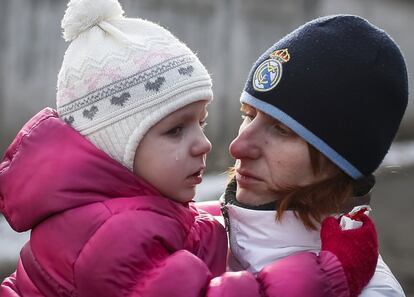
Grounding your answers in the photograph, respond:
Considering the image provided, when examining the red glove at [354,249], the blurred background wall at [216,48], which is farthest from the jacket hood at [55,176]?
the blurred background wall at [216,48]

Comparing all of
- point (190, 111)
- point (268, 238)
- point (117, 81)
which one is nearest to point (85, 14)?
point (117, 81)

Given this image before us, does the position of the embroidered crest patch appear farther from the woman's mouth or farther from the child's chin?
the child's chin

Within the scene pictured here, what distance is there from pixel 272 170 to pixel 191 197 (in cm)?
25

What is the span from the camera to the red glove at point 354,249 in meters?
1.93

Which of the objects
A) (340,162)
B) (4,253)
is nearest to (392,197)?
(4,253)

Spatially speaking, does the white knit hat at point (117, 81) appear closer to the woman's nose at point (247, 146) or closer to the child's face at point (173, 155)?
the child's face at point (173, 155)

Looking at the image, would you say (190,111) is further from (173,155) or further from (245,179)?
(245,179)

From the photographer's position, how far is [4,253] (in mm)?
5094

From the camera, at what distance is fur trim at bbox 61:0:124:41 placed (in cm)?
208

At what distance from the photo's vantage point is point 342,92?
2061mm

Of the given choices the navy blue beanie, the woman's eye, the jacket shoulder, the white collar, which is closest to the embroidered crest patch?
the navy blue beanie

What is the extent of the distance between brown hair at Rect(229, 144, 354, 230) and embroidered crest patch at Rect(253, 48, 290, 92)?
8.5 inches

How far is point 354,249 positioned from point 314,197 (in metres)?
0.21

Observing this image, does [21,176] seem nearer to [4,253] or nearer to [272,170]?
[272,170]
